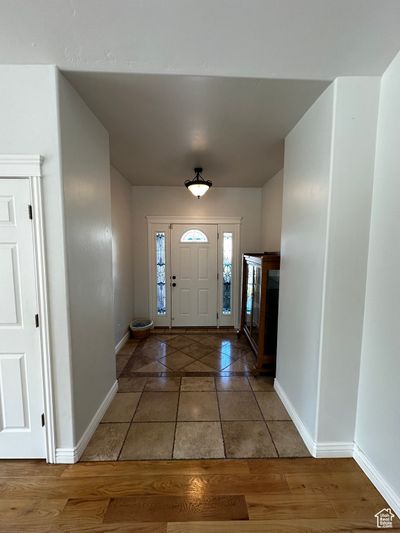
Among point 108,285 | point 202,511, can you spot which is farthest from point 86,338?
point 202,511

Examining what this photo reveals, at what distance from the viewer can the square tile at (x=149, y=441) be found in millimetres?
1707

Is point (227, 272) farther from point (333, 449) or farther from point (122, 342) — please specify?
point (333, 449)

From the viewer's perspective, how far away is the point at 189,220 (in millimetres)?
4215

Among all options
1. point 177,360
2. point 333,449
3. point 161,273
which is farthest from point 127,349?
point 333,449

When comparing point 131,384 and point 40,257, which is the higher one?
point 40,257

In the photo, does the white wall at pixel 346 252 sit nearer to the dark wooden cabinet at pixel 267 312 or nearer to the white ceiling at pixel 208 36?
the white ceiling at pixel 208 36

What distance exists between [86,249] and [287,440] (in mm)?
2156

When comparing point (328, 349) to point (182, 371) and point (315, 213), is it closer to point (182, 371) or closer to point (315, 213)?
point (315, 213)

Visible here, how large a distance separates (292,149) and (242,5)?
3.94 ft

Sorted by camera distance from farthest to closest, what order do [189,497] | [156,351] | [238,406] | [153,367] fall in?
1. [156,351]
2. [153,367]
3. [238,406]
4. [189,497]

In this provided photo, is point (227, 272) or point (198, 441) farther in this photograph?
point (227, 272)

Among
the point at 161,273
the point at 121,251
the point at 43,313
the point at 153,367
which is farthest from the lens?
the point at 161,273

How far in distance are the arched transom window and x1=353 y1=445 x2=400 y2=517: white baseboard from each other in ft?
10.9

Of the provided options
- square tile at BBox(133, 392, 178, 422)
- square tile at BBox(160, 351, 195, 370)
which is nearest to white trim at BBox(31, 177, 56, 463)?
square tile at BBox(133, 392, 178, 422)
